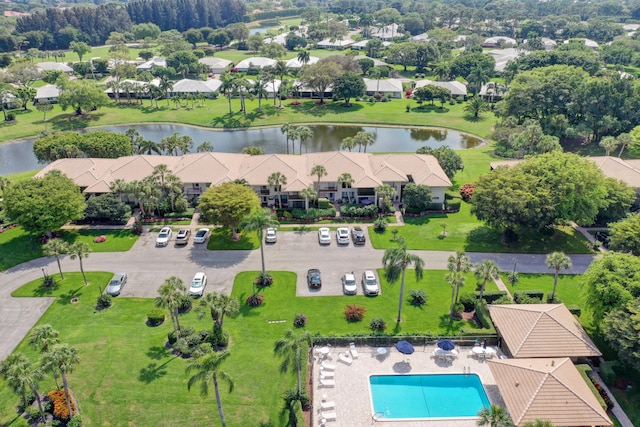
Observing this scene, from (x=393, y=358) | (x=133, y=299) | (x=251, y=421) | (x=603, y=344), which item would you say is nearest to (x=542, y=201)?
(x=603, y=344)

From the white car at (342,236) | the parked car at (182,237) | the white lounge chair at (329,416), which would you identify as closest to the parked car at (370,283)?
the white car at (342,236)

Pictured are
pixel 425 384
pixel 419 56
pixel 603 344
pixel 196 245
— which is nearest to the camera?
pixel 425 384

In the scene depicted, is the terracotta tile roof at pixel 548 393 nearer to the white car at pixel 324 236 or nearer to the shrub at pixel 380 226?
the white car at pixel 324 236

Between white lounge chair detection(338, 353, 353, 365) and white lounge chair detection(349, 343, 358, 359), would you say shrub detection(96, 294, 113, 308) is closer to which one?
white lounge chair detection(338, 353, 353, 365)

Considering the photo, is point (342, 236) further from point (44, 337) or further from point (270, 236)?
point (44, 337)

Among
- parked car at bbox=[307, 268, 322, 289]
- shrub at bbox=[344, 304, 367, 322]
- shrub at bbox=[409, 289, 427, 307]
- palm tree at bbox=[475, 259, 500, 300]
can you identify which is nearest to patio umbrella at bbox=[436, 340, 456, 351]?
shrub at bbox=[409, 289, 427, 307]

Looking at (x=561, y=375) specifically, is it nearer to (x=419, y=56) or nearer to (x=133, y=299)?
(x=133, y=299)

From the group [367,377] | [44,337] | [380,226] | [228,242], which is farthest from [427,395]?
[228,242]
